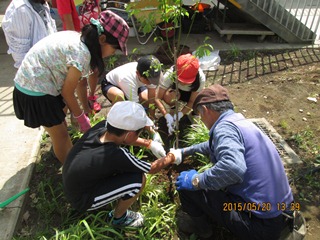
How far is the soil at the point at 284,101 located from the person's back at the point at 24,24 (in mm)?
1234

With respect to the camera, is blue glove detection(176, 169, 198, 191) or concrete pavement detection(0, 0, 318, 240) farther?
concrete pavement detection(0, 0, 318, 240)

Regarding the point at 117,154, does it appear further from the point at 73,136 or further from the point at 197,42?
the point at 197,42

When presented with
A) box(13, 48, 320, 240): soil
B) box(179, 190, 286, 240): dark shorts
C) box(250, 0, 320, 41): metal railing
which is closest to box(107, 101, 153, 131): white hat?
box(179, 190, 286, 240): dark shorts

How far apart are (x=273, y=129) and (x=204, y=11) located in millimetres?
3644

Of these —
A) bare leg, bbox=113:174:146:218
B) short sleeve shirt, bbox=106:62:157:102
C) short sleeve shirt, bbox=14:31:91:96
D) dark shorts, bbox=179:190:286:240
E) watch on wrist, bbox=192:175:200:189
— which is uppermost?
short sleeve shirt, bbox=14:31:91:96

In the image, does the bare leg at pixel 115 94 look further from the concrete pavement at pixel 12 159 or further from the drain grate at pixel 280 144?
the drain grate at pixel 280 144

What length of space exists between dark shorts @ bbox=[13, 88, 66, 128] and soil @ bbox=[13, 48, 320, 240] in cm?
77

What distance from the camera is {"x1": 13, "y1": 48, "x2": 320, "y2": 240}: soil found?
2771 millimetres

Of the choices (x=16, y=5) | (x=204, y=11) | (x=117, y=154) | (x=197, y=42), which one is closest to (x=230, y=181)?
(x=117, y=154)

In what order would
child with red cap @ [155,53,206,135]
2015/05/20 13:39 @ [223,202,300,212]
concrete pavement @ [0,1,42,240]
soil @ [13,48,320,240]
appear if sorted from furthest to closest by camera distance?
child with red cap @ [155,53,206,135] → soil @ [13,48,320,240] → concrete pavement @ [0,1,42,240] → 2015/05/20 13:39 @ [223,202,300,212]

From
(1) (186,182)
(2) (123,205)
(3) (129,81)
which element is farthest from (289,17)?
(2) (123,205)

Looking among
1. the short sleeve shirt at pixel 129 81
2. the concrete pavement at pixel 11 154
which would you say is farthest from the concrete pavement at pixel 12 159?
the short sleeve shirt at pixel 129 81

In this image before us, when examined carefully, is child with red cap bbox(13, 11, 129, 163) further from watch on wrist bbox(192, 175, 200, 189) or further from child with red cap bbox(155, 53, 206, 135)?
watch on wrist bbox(192, 175, 200, 189)

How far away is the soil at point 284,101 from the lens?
9.09ft
